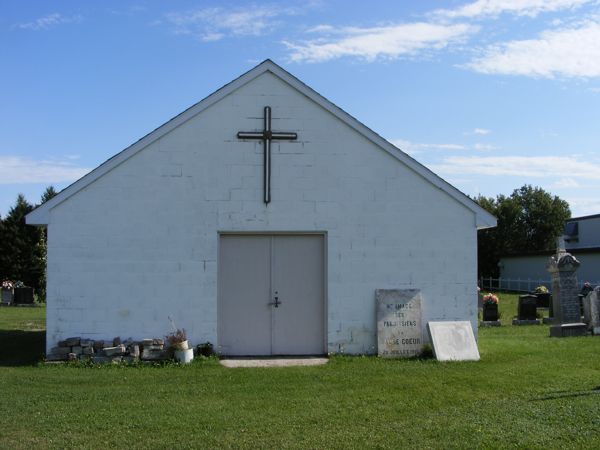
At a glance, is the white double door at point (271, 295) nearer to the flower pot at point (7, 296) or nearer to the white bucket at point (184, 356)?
the white bucket at point (184, 356)

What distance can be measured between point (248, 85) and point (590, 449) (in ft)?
29.8

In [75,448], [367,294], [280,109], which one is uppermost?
[280,109]

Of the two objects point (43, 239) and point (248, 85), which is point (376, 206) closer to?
point (248, 85)

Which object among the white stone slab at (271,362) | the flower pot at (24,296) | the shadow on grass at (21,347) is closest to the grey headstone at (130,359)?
the white stone slab at (271,362)

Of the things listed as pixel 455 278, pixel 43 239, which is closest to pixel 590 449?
pixel 455 278

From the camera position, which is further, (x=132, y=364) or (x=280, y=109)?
(x=280, y=109)

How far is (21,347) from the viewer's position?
49.7ft

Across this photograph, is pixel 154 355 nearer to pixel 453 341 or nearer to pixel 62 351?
pixel 62 351

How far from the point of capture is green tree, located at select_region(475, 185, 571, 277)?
6294 cm

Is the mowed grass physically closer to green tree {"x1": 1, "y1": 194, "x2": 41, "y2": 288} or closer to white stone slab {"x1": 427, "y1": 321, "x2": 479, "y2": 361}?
white stone slab {"x1": 427, "y1": 321, "x2": 479, "y2": 361}

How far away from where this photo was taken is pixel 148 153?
13.2m

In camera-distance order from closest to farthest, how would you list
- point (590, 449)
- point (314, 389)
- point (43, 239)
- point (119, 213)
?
point (590, 449) → point (314, 389) → point (119, 213) → point (43, 239)

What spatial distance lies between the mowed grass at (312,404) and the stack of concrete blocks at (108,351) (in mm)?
363

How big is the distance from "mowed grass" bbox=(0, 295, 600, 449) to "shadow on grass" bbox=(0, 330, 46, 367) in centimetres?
16
